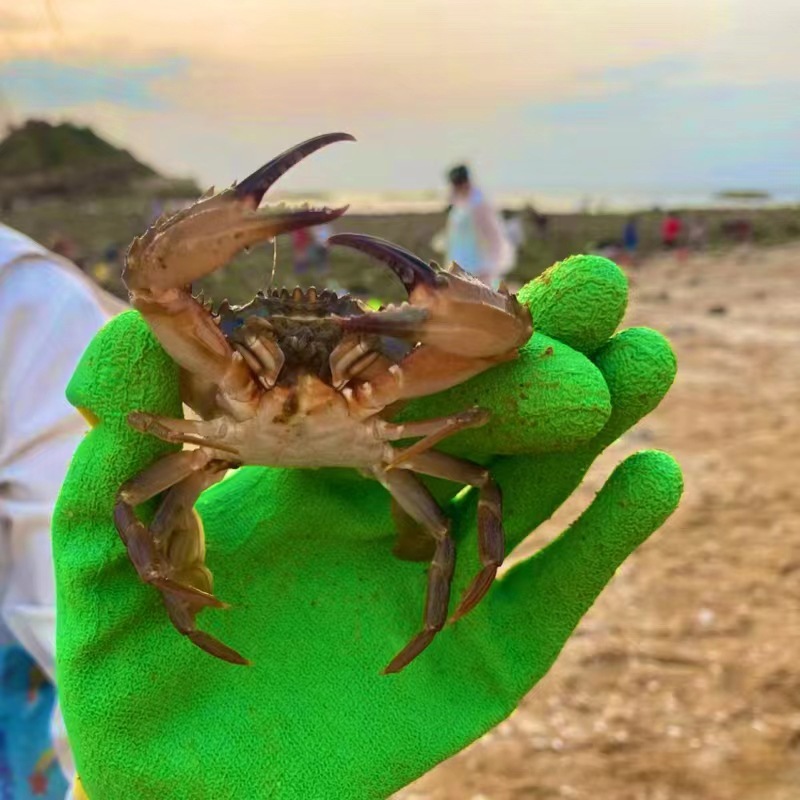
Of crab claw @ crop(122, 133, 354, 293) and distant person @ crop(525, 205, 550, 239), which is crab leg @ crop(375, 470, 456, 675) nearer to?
crab claw @ crop(122, 133, 354, 293)

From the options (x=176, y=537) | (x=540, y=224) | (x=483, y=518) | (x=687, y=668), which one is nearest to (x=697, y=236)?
(x=540, y=224)

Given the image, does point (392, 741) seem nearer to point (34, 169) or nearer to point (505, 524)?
point (505, 524)

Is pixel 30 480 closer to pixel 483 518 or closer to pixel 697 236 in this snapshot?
pixel 483 518

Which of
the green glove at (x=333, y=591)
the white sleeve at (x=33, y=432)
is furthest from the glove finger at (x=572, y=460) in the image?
the white sleeve at (x=33, y=432)

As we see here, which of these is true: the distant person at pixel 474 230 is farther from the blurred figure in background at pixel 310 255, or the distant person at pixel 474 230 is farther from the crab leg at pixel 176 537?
the blurred figure in background at pixel 310 255

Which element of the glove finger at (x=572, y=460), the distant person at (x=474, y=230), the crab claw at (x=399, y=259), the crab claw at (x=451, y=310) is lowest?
the distant person at (x=474, y=230)

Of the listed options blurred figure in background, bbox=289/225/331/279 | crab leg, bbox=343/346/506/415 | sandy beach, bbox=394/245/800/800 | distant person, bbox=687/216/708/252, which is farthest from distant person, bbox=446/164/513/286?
distant person, bbox=687/216/708/252
